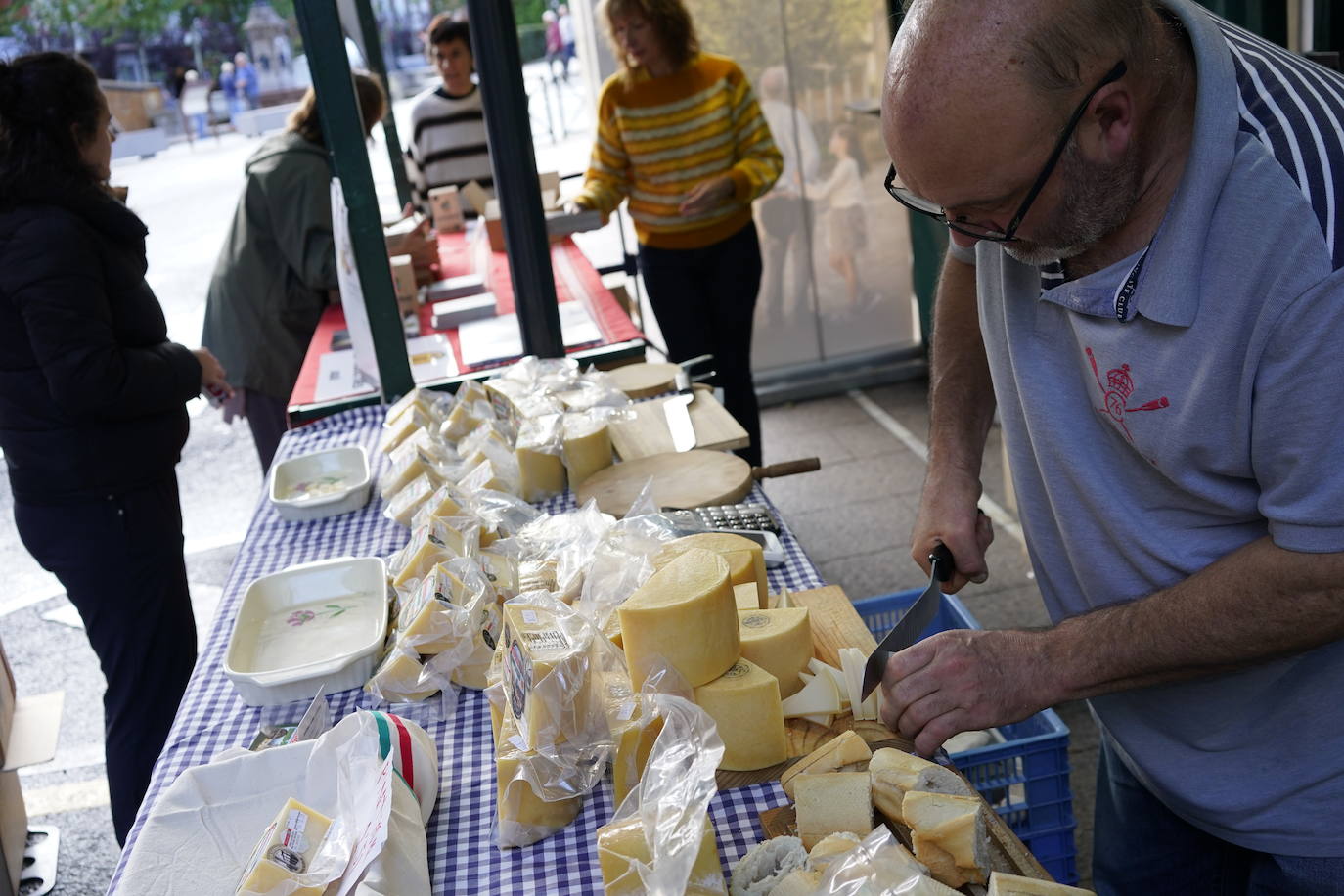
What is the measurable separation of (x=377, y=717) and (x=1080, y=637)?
0.94 meters

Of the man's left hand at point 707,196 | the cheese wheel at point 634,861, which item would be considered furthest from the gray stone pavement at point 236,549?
the cheese wheel at point 634,861

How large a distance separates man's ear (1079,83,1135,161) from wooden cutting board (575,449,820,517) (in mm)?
1219

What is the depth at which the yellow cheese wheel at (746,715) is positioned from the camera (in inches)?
58.9

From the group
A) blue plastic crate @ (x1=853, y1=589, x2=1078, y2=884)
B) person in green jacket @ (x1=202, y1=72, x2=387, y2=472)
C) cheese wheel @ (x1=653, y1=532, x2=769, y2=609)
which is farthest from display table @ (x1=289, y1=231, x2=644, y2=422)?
blue plastic crate @ (x1=853, y1=589, x2=1078, y2=884)

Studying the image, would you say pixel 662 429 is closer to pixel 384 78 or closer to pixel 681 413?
pixel 681 413

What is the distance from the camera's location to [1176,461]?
136 centimetres

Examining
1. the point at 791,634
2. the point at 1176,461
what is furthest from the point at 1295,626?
the point at 791,634

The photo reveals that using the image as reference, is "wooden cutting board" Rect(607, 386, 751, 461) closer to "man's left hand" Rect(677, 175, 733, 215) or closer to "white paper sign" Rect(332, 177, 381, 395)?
"white paper sign" Rect(332, 177, 381, 395)

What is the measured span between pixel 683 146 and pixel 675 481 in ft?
7.90

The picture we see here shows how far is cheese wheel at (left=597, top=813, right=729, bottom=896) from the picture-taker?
1256 mm

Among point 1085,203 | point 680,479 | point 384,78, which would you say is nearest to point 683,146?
point 680,479

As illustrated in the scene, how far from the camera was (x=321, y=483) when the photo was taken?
2859 mm

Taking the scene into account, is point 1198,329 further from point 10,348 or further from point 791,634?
point 10,348

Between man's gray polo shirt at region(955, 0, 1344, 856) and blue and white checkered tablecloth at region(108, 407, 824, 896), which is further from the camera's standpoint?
blue and white checkered tablecloth at region(108, 407, 824, 896)
